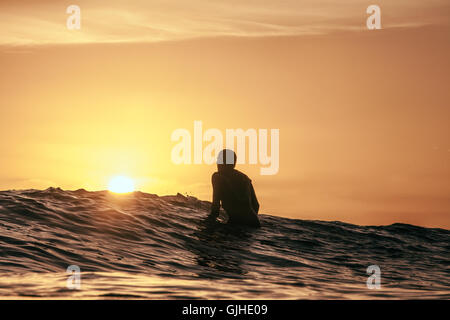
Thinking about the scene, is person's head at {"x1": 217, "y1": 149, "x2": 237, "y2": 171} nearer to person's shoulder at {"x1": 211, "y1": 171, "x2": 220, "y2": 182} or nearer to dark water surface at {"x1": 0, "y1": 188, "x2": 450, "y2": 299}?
person's shoulder at {"x1": 211, "y1": 171, "x2": 220, "y2": 182}

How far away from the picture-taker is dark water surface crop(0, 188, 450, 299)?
922 cm

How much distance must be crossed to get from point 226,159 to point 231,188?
0.78 meters

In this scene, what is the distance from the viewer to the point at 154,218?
16359 millimetres

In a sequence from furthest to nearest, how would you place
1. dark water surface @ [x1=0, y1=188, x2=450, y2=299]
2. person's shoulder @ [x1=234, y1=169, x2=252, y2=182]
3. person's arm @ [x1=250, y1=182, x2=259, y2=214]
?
person's arm @ [x1=250, y1=182, x2=259, y2=214] < person's shoulder @ [x1=234, y1=169, x2=252, y2=182] < dark water surface @ [x1=0, y1=188, x2=450, y2=299]

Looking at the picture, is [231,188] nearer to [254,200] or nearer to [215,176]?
[215,176]

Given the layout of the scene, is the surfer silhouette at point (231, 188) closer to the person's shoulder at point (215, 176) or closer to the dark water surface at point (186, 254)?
the person's shoulder at point (215, 176)

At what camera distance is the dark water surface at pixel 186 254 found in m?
9.22

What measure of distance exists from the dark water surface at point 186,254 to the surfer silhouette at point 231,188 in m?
0.54

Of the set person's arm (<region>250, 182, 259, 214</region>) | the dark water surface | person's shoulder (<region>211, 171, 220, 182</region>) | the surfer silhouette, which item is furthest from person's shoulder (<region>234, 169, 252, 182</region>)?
the dark water surface

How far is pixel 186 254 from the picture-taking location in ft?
41.8

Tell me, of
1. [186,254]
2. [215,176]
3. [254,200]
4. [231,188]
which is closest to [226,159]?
[215,176]

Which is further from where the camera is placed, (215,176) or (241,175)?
(241,175)
